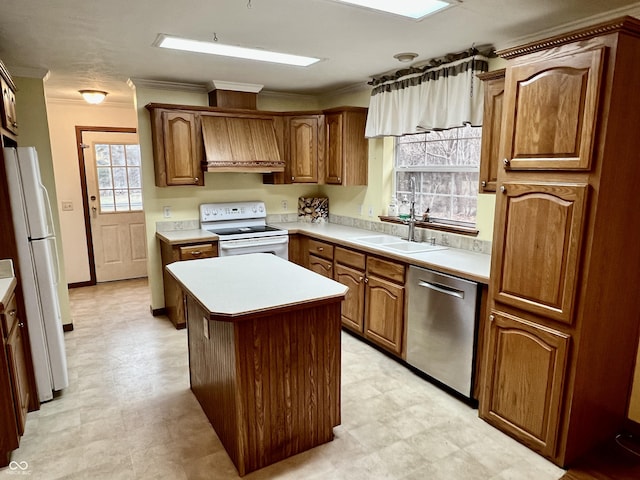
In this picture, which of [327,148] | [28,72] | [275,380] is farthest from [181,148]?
[275,380]

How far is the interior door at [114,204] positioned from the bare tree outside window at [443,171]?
366 centimetres

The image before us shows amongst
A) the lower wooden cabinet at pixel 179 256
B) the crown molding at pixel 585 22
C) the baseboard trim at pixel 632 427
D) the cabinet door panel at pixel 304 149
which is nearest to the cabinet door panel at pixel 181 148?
the lower wooden cabinet at pixel 179 256

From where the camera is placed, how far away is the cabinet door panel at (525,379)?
2059mm

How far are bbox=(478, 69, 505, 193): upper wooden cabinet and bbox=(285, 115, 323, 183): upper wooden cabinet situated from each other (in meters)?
2.05

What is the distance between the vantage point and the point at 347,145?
165 inches

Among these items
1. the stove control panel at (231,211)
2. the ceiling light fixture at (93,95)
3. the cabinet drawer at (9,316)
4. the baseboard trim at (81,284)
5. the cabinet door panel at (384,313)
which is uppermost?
the ceiling light fixture at (93,95)

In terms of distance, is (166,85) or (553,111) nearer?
(553,111)

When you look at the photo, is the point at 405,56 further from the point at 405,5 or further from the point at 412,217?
the point at 412,217

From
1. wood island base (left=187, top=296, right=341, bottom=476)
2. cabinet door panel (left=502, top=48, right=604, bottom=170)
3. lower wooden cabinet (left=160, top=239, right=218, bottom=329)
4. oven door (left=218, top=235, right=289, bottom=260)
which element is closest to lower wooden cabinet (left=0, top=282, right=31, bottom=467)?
wood island base (left=187, top=296, right=341, bottom=476)

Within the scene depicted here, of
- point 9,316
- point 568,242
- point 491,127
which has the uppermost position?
point 491,127

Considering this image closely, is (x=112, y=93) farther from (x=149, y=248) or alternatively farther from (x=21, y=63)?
(x=149, y=248)

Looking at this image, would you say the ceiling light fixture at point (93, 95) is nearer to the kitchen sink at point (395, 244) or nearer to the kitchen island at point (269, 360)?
the kitchen island at point (269, 360)

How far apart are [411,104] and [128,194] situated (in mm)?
4025

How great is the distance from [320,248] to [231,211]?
3.82ft
